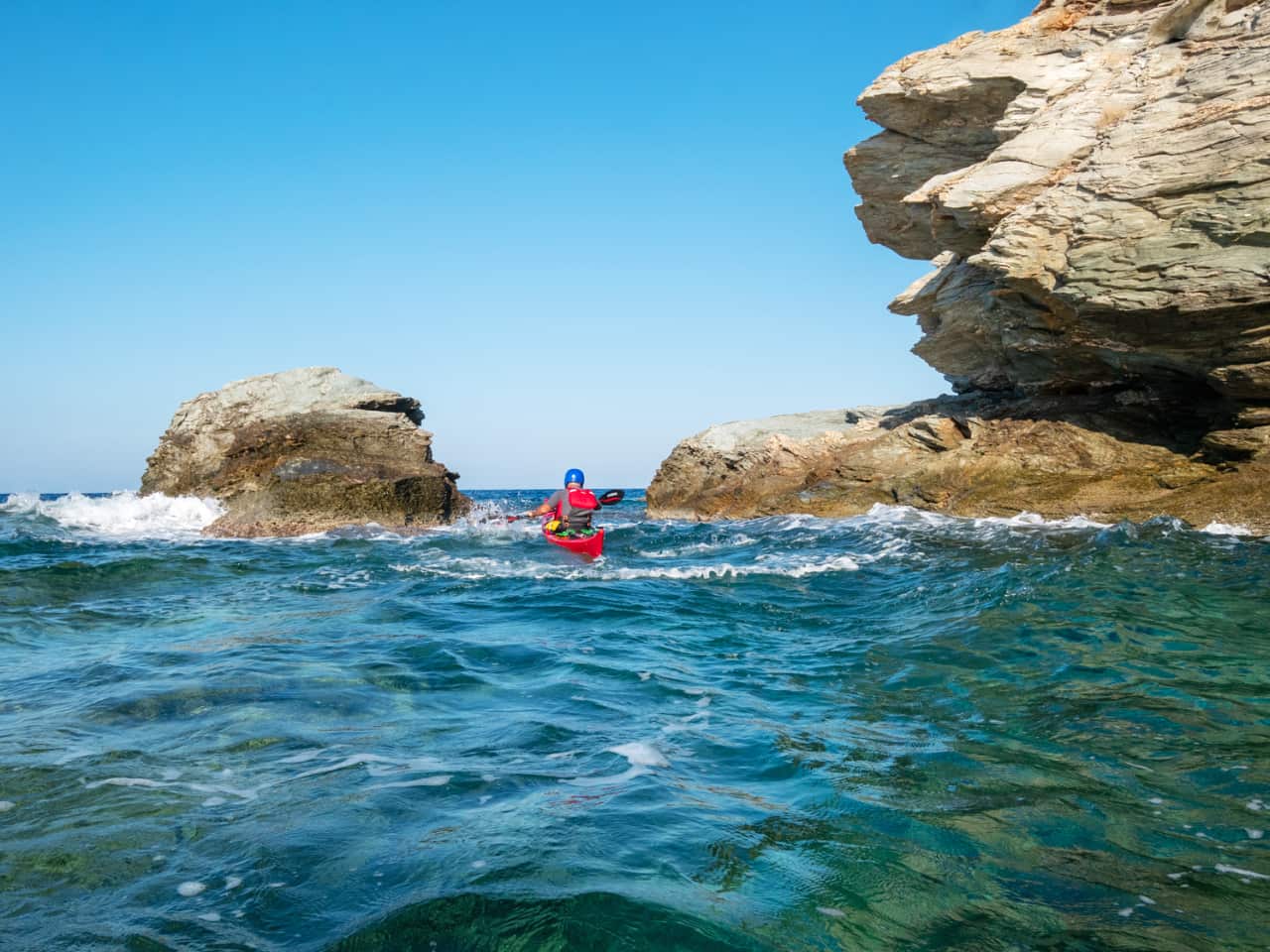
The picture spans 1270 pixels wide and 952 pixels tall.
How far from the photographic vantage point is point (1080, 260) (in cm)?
1540

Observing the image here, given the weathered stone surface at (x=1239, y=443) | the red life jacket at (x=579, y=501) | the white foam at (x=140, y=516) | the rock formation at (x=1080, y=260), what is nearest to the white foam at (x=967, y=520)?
the rock formation at (x=1080, y=260)

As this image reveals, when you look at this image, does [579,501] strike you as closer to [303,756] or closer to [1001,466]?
[1001,466]

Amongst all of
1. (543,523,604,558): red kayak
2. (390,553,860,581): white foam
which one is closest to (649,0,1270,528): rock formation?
(390,553,860,581): white foam

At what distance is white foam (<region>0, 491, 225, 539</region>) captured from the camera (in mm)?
20703

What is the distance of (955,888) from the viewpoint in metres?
3.51

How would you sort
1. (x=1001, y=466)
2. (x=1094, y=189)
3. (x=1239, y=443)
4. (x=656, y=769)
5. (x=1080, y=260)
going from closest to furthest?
(x=656, y=769) < (x=1239, y=443) < (x=1080, y=260) < (x=1094, y=189) < (x=1001, y=466)

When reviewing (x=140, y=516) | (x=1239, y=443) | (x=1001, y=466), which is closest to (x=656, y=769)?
(x=1239, y=443)

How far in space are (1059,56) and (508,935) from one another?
21.9 m

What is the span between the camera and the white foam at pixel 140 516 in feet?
67.9

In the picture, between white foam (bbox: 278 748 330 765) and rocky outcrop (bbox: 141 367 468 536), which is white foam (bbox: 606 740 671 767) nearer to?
white foam (bbox: 278 748 330 765)

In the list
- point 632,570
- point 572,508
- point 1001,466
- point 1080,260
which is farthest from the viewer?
point 1001,466

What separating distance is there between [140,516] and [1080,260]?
2266 centimetres

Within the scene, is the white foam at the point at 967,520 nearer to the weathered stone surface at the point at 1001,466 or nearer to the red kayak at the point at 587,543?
the weathered stone surface at the point at 1001,466

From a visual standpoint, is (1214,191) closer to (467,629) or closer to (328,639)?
(467,629)
